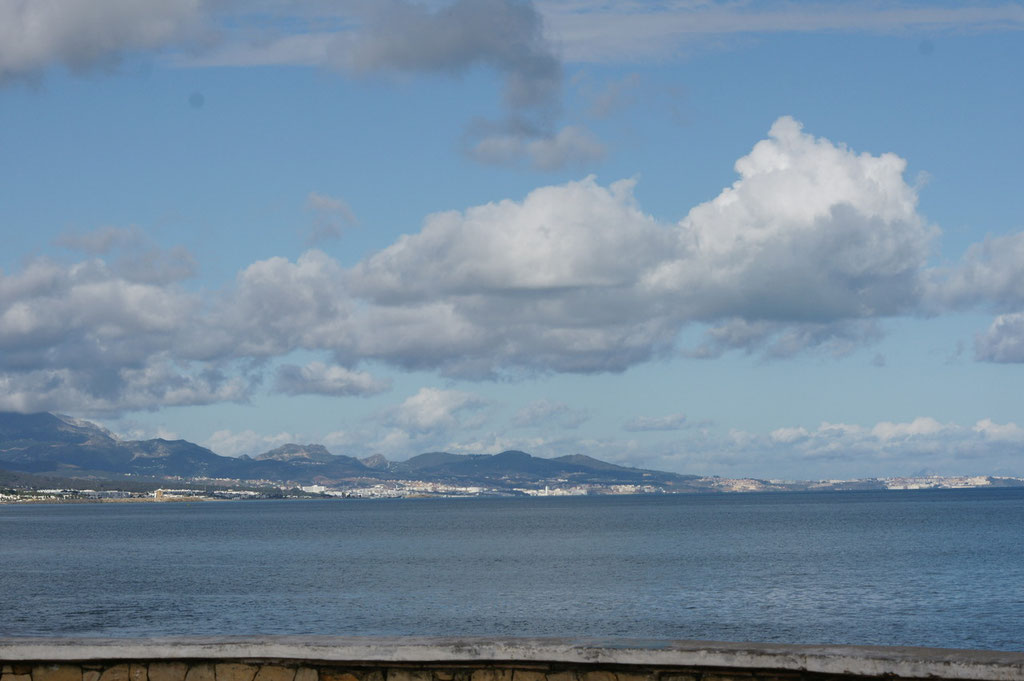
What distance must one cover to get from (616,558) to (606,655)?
8434 centimetres

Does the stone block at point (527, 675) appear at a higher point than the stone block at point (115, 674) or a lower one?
A: higher

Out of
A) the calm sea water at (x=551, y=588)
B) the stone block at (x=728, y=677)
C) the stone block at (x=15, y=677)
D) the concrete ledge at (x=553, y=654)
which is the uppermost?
the concrete ledge at (x=553, y=654)

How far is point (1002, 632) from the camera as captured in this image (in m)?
46.3

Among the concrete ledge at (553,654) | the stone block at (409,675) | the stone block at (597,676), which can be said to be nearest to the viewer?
the concrete ledge at (553,654)

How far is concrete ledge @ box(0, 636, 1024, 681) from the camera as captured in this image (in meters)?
9.84

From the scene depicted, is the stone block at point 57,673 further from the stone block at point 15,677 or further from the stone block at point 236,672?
the stone block at point 236,672

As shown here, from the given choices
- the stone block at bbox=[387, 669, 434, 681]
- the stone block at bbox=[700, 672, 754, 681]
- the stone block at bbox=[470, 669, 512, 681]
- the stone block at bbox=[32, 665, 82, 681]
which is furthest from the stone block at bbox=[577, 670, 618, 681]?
the stone block at bbox=[32, 665, 82, 681]

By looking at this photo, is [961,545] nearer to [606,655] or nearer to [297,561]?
[297,561]

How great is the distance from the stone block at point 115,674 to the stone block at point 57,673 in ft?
0.84

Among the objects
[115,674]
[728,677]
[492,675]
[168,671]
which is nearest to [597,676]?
[492,675]

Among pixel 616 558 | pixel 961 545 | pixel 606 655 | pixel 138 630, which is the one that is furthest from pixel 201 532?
pixel 606 655

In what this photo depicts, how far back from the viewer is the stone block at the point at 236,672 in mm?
11164

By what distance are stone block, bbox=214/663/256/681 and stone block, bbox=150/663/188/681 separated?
1.16 feet

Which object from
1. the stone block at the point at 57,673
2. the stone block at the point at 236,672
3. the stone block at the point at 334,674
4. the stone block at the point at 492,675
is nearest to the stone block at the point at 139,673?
the stone block at the point at 57,673
